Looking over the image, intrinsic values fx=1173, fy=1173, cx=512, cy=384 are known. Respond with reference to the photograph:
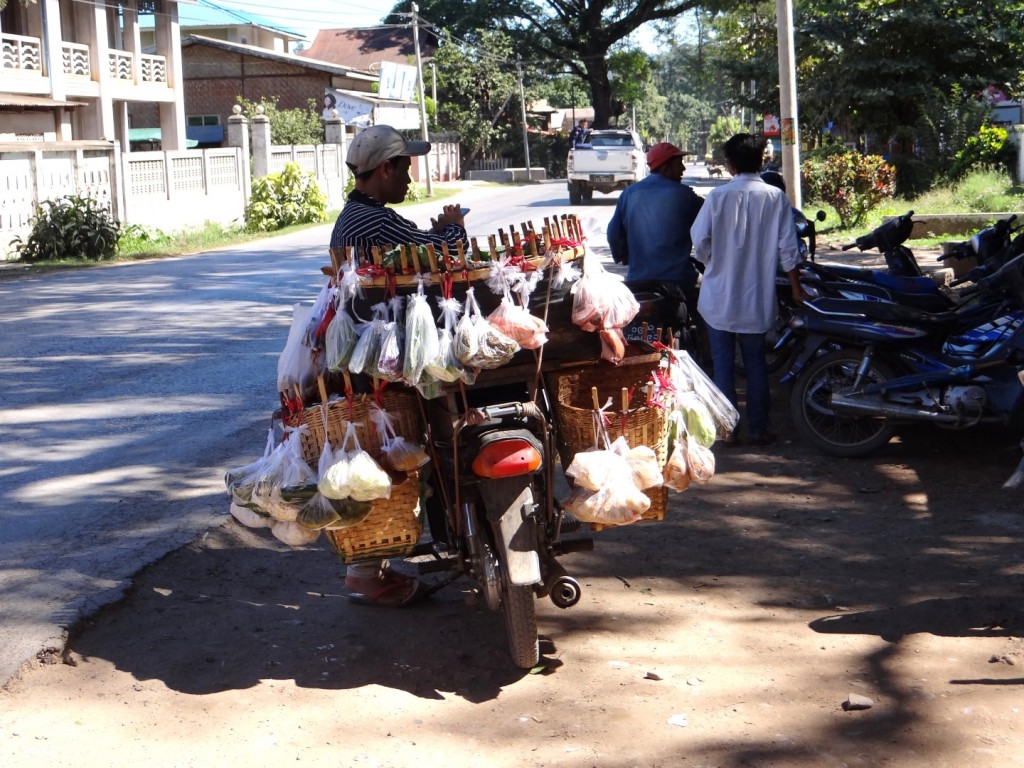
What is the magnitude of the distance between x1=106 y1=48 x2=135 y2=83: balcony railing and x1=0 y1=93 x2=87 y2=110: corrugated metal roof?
2.68 m

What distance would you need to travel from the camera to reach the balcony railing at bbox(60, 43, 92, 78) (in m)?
31.0

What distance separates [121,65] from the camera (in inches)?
1329

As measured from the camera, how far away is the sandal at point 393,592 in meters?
4.59

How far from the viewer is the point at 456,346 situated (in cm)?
373

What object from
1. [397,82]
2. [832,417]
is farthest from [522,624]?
[397,82]

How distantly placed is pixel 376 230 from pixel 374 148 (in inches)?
16.5

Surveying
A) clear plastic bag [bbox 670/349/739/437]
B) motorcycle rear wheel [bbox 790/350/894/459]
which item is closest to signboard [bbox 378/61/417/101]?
motorcycle rear wheel [bbox 790/350/894/459]

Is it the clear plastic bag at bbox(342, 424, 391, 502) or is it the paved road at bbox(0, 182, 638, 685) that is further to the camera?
the paved road at bbox(0, 182, 638, 685)

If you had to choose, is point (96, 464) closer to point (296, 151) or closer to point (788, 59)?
point (788, 59)

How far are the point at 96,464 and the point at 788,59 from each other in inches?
457

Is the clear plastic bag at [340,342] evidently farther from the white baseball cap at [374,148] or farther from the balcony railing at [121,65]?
the balcony railing at [121,65]

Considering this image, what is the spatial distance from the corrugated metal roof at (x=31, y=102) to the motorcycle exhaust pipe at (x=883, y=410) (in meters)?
24.9

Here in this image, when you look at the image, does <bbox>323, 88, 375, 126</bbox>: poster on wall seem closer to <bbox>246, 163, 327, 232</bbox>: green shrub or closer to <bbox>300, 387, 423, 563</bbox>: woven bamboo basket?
<bbox>246, 163, 327, 232</bbox>: green shrub

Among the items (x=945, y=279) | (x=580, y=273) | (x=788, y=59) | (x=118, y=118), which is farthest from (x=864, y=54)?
(x=580, y=273)
